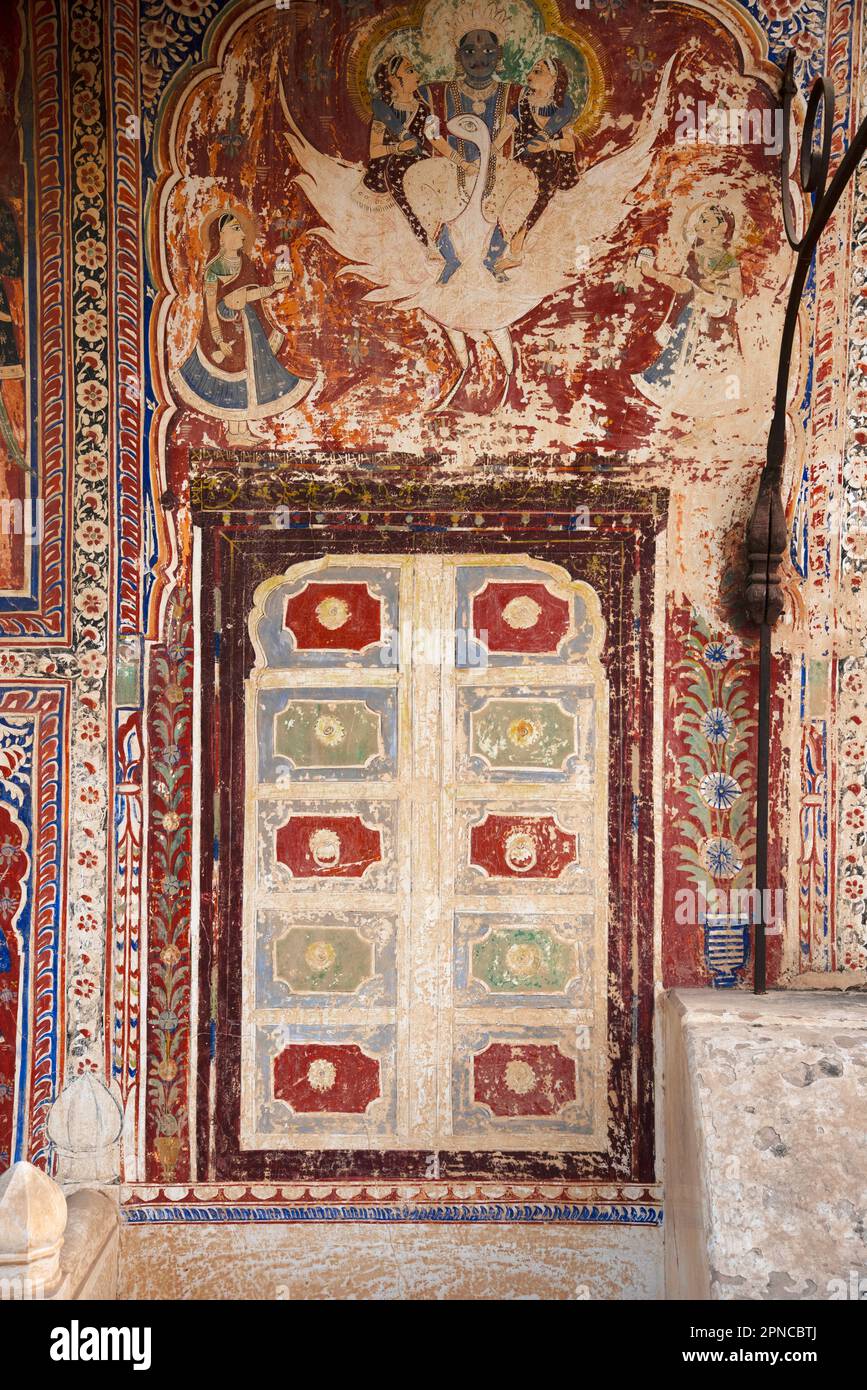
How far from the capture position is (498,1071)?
319cm

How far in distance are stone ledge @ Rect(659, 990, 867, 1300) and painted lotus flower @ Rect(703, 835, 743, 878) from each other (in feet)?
1.28

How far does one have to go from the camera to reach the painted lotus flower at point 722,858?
3189 millimetres

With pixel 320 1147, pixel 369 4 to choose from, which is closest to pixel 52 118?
pixel 369 4

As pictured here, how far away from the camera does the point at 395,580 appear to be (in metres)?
3.22

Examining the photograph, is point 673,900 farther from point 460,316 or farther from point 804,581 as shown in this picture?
point 460,316

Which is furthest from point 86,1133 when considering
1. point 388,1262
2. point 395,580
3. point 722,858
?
point 722,858

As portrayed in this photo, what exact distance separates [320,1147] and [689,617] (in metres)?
1.90

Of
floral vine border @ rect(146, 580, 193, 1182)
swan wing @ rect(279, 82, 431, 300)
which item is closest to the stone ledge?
floral vine border @ rect(146, 580, 193, 1182)

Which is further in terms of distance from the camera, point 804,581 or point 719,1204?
point 804,581

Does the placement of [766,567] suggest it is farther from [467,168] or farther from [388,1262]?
[388,1262]

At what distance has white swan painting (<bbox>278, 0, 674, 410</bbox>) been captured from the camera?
319cm

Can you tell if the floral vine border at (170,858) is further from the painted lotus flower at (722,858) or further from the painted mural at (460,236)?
the painted lotus flower at (722,858)

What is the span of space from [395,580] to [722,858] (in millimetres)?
1265

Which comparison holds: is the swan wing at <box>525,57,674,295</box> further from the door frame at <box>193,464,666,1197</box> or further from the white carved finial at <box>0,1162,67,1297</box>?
the white carved finial at <box>0,1162,67,1297</box>
